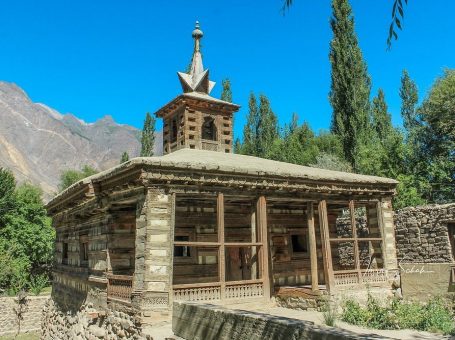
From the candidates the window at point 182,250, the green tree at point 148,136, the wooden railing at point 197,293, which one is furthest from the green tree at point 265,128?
the wooden railing at point 197,293

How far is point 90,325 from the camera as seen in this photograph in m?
13.6

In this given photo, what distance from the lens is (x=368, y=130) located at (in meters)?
33.3

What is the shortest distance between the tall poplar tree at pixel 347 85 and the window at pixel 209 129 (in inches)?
611

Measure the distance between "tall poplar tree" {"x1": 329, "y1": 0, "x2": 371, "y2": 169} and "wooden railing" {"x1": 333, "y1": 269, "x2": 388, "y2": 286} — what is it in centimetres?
1847

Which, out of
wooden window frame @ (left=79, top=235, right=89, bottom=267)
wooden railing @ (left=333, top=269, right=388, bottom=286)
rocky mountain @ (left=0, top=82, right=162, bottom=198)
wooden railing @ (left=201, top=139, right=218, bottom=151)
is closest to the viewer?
wooden railing @ (left=333, top=269, right=388, bottom=286)

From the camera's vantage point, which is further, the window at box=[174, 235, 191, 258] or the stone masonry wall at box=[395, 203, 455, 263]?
the stone masonry wall at box=[395, 203, 455, 263]

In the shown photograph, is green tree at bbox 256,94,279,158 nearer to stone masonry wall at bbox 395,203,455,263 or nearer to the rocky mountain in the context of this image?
stone masonry wall at bbox 395,203,455,263

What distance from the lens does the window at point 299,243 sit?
57.8ft

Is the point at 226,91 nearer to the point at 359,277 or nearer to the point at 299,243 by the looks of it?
the point at 299,243

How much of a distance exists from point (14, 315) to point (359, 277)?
2293 cm

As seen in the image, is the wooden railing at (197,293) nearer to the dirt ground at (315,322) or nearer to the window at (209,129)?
Answer: the dirt ground at (315,322)

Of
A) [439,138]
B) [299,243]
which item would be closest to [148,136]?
[439,138]

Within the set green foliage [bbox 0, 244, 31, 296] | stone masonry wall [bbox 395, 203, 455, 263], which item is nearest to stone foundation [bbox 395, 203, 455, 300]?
stone masonry wall [bbox 395, 203, 455, 263]

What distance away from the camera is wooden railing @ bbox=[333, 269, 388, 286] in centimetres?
1393
